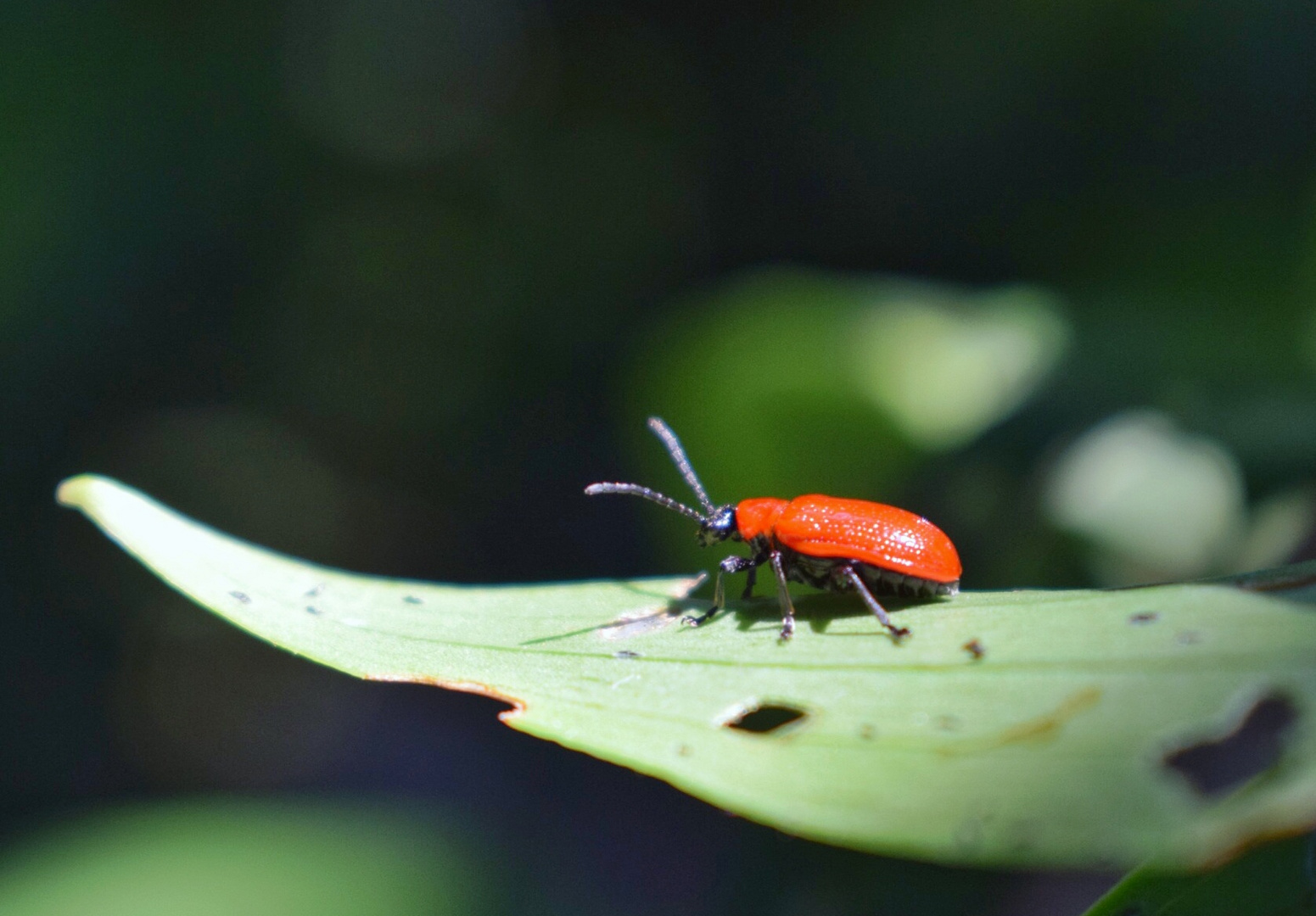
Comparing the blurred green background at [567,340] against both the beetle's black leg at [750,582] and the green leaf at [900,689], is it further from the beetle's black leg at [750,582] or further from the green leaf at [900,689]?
the green leaf at [900,689]

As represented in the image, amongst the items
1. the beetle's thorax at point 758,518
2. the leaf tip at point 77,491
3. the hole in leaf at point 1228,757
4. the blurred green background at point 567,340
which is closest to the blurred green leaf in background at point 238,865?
the blurred green background at point 567,340

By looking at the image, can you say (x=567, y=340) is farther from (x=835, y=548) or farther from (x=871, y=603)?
(x=871, y=603)

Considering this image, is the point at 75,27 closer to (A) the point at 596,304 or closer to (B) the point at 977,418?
(A) the point at 596,304

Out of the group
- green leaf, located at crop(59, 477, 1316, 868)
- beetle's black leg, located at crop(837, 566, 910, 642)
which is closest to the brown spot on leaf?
green leaf, located at crop(59, 477, 1316, 868)

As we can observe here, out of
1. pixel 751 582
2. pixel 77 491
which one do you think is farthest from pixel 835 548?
pixel 77 491

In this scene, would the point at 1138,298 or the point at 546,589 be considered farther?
the point at 1138,298

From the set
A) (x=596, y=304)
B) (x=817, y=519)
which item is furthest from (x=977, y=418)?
(x=596, y=304)

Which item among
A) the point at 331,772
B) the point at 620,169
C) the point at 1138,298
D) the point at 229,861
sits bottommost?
the point at 331,772
